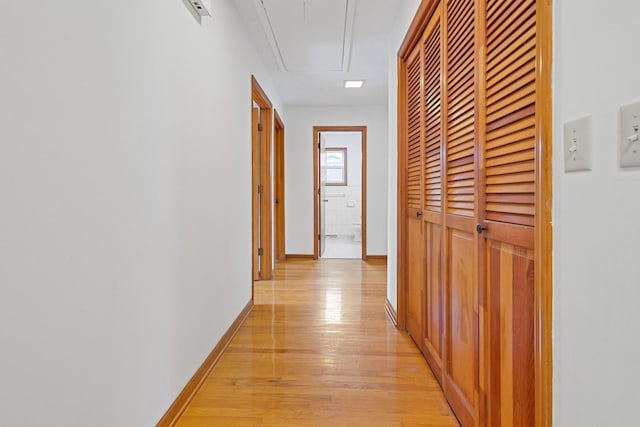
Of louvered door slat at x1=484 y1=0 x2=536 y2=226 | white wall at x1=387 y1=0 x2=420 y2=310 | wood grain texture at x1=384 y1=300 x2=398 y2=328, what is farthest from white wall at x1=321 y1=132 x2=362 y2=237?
louvered door slat at x1=484 y1=0 x2=536 y2=226

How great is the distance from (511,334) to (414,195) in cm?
152

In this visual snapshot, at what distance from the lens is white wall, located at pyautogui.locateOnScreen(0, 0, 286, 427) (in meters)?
0.87

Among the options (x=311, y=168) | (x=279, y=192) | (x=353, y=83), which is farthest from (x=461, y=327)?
(x=311, y=168)

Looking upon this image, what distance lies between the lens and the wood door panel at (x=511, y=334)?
1096 millimetres

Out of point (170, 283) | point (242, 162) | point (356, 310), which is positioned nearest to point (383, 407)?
point (170, 283)

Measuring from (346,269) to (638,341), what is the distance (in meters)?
4.58

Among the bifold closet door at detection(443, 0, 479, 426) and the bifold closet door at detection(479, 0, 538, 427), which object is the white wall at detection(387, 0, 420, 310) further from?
the bifold closet door at detection(479, 0, 538, 427)

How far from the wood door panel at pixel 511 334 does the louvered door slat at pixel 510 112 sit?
130 millimetres

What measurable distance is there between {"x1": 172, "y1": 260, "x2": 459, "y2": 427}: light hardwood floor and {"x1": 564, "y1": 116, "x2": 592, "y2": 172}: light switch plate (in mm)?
1318

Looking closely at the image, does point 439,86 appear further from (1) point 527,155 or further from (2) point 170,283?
(2) point 170,283

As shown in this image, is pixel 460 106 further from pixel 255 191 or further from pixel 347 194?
pixel 347 194

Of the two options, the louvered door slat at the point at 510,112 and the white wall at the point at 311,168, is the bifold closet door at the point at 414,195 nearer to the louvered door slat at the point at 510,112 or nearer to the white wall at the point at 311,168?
the louvered door slat at the point at 510,112

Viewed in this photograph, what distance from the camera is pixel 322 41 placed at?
11.5 feet

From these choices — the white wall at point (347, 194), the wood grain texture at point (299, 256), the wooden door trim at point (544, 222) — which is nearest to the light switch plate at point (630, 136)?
the wooden door trim at point (544, 222)
